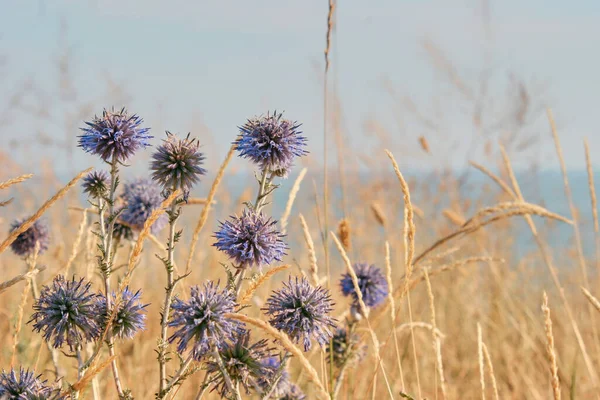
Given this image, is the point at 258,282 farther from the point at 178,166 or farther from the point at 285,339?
the point at 178,166

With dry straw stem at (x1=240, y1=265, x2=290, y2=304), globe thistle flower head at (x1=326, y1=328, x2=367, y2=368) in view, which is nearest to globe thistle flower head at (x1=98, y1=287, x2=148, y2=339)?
dry straw stem at (x1=240, y1=265, x2=290, y2=304)

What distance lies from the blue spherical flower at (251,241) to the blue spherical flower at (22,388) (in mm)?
489

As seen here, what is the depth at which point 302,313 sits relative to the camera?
1.46 m

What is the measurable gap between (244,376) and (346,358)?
67 centimetres

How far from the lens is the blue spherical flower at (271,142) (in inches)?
61.5

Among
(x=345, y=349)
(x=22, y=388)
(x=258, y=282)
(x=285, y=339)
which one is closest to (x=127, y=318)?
(x=22, y=388)

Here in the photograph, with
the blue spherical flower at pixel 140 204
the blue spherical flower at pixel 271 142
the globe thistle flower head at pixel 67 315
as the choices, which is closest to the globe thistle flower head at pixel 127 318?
the globe thistle flower head at pixel 67 315

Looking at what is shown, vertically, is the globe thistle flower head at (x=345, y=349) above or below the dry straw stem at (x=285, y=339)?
below

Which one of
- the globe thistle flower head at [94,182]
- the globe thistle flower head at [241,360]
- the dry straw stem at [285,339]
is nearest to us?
the dry straw stem at [285,339]

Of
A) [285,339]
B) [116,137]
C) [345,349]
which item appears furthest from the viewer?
[345,349]

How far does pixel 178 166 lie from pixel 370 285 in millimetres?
1093

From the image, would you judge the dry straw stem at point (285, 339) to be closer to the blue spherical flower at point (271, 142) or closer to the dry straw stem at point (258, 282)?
the dry straw stem at point (258, 282)

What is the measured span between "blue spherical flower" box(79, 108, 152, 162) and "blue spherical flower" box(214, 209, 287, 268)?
31cm

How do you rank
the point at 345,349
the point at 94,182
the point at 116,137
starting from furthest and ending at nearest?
the point at 345,349 < the point at 94,182 < the point at 116,137
